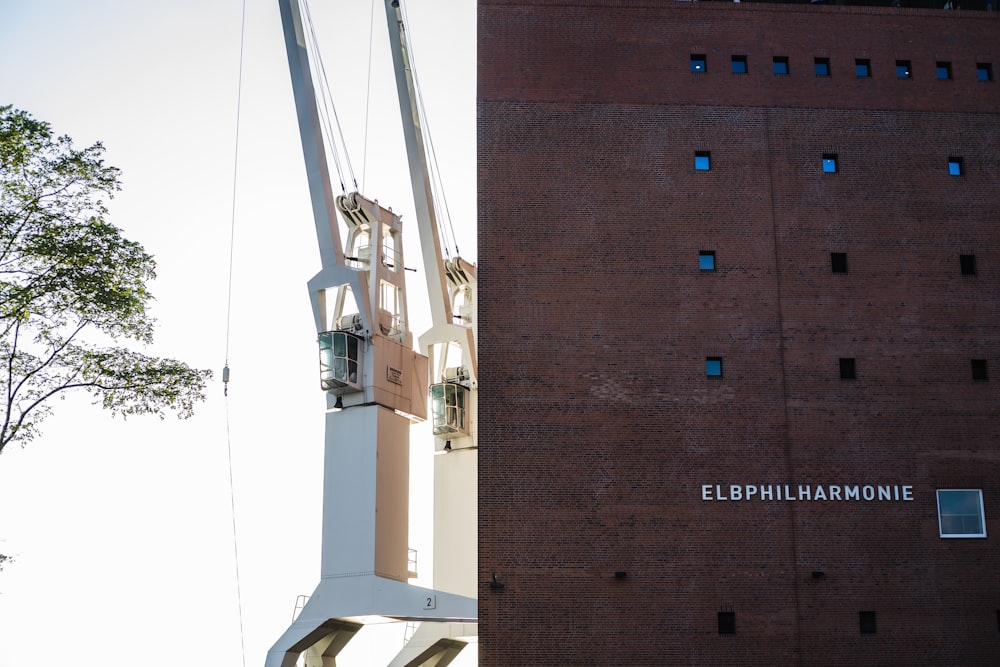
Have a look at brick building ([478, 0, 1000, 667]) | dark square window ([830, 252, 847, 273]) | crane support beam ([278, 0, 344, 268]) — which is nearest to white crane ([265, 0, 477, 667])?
crane support beam ([278, 0, 344, 268])

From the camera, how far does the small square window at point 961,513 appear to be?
27.5m

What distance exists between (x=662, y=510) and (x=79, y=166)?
13480mm

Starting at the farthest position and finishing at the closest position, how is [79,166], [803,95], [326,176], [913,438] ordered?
[326,176], [803,95], [913,438], [79,166]

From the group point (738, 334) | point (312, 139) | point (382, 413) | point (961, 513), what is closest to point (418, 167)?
point (312, 139)

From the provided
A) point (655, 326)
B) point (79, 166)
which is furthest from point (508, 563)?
point (79, 166)

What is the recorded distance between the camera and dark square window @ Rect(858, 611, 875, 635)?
26.6 m

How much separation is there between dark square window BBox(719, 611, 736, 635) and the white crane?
5.85 m

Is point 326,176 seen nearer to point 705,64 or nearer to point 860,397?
point 705,64

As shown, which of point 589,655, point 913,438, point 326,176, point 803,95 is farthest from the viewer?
point 326,176

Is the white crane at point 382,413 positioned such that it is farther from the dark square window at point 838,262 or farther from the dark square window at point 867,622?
the dark square window at point 838,262

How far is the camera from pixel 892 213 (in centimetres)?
2936

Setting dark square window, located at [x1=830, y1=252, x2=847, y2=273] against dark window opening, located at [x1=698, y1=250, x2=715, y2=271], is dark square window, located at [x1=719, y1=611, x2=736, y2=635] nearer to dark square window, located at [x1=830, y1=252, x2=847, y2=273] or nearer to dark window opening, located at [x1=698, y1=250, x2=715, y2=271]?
dark window opening, located at [x1=698, y1=250, x2=715, y2=271]

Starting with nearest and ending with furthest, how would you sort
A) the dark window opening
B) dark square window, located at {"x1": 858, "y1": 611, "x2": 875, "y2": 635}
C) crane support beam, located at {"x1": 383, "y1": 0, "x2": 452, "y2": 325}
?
1. dark square window, located at {"x1": 858, "y1": 611, "x2": 875, "y2": 635}
2. the dark window opening
3. crane support beam, located at {"x1": 383, "y1": 0, "x2": 452, "y2": 325}

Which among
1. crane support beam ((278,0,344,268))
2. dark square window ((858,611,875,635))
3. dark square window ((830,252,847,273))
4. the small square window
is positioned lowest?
dark square window ((858,611,875,635))
